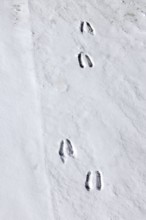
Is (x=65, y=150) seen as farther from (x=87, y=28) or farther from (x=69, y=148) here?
(x=87, y=28)

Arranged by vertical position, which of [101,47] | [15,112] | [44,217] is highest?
[101,47]

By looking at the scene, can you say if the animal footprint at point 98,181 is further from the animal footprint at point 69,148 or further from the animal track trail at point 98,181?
the animal footprint at point 69,148

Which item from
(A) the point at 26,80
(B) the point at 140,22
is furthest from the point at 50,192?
(B) the point at 140,22

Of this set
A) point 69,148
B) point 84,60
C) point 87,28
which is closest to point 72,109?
point 69,148

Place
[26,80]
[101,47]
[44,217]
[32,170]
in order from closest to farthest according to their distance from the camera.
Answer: [44,217] < [32,170] < [26,80] < [101,47]

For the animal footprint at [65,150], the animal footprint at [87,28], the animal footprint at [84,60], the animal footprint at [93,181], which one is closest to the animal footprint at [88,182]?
the animal footprint at [93,181]

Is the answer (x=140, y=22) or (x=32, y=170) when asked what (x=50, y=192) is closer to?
(x=32, y=170)
